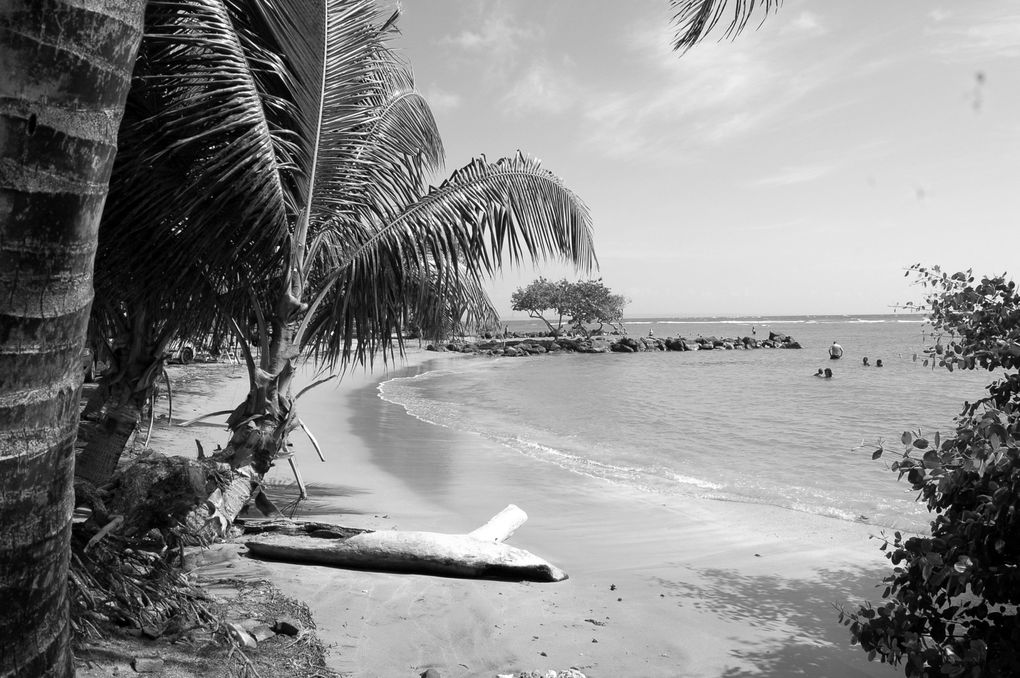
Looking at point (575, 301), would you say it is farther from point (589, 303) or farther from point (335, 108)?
point (335, 108)

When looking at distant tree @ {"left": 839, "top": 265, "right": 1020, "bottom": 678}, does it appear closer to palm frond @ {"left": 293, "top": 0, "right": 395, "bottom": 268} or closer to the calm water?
the calm water

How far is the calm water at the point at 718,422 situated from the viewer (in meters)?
11.0

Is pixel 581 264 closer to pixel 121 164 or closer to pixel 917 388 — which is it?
pixel 121 164

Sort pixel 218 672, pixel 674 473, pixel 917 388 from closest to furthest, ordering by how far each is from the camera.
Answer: pixel 218 672 → pixel 674 473 → pixel 917 388

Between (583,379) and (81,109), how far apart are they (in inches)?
1254

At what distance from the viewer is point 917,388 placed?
28.7m

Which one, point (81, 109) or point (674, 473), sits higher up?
point (81, 109)

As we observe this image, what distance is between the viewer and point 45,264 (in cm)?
152

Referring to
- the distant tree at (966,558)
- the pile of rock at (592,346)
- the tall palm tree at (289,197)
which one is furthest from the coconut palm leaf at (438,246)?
the pile of rock at (592,346)

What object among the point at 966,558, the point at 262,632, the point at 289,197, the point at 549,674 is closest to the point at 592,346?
the point at 289,197

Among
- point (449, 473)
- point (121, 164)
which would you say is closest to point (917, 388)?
point (449, 473)

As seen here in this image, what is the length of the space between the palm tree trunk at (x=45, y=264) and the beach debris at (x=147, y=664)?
1.90m

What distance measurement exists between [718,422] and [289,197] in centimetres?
1473

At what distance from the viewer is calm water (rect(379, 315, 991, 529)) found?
1098 centimetres
